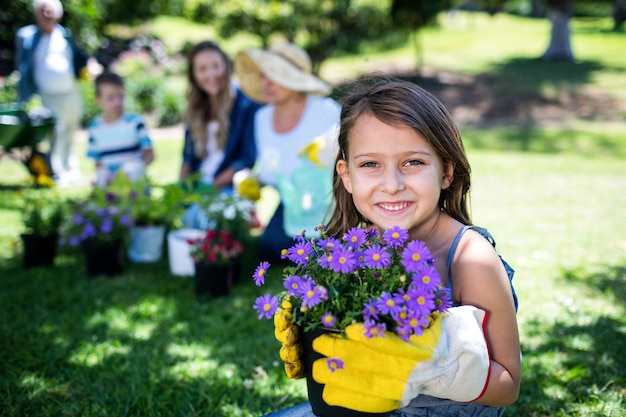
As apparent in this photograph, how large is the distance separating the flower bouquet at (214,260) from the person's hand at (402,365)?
239 centimetres

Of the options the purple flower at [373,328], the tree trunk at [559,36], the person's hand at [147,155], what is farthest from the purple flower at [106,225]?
the tree trunk at [559,36]

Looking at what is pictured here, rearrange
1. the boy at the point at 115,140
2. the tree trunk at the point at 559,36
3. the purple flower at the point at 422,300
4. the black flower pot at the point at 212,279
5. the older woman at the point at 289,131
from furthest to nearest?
the tree trunk at the point at 559,36, the boy at the point at 115,140, the older woman at the point at 289,131, the black flower pot at the point at 212,279, the purple flower at the point at 422,300

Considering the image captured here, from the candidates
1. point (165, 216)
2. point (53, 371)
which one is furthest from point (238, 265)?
point (53, 371)

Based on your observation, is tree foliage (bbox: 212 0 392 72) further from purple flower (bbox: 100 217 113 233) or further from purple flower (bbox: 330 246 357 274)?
purple flower (bbox: 330 246 357 274)

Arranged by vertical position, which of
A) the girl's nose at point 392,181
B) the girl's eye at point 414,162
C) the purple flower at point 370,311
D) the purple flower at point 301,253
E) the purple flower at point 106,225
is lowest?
the purple flower at point 106,225

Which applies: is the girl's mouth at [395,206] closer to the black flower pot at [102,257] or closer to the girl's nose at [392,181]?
the girl's nose at [392,181]

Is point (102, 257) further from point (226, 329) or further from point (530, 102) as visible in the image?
point (530, 102)

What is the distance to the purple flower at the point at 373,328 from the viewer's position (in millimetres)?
1282

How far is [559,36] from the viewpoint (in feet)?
69.1

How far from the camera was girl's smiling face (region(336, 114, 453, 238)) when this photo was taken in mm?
1713

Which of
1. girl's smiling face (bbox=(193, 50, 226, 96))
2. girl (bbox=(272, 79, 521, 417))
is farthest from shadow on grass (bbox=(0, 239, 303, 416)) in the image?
girl's smiling face (bbox=(193, 50, 226, 96))

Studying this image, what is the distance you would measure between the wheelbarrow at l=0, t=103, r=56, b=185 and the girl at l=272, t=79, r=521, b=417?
5547 millimetres

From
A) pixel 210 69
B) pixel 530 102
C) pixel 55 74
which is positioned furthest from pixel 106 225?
pixel 530 102

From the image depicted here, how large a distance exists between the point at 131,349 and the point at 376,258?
207 cm
